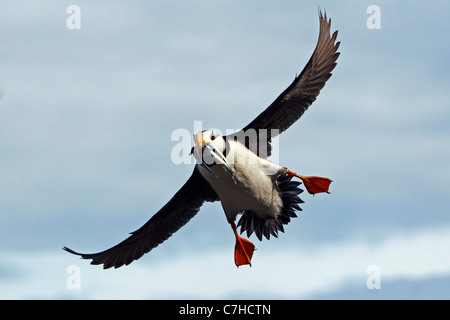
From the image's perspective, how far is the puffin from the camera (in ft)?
48.0

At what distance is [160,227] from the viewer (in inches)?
653

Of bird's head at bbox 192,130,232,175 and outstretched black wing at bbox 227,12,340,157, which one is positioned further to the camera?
outstretched black wing at bbox 227,12,340,157

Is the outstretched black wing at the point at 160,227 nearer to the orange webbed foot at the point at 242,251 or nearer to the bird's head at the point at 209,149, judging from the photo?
the orange webbed foot at the point at 242,251

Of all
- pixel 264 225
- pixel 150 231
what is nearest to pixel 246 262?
pixel 264 225

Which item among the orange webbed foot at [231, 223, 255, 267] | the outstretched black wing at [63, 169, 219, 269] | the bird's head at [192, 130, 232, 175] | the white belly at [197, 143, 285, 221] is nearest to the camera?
the bird's head at [192, 130, 232, 175]

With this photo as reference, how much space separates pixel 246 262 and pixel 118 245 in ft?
7.57

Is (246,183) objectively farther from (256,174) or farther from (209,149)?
(209,149)

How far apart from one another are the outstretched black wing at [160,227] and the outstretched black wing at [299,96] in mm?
1492

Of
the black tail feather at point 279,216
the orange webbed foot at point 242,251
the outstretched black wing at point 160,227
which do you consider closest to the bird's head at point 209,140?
the black tail feather at point 279,216

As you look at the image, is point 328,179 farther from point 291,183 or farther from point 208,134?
point 208,134

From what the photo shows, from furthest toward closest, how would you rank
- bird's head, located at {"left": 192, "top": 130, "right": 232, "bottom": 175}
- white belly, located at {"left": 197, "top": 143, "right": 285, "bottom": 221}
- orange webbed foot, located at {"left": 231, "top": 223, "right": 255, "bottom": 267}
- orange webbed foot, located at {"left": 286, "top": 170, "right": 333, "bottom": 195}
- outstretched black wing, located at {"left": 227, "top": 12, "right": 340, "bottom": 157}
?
orange webbed foot, located at {"left": 231, "top": 223, "right": 255, "bottom": 267} < orange webbed foot, located at {"left": 286, "top": 170, "right": 333, "bottom": 195} < outstretched black wing, located at {"left": 227, "top": 12, "right": 340, "bottom": 157} < white belly, located at {"left": 197, "top": 143, "right": 285, "bottom": 221} < bird's head, located at {"left": 192, "top": 130, "right": 232, "bottom": 175}

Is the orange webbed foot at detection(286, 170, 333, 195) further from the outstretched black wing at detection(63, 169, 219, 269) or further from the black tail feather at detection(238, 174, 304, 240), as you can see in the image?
the outstretched black wing at detection(63, 169, 219, 269)

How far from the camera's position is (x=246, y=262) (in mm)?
16062

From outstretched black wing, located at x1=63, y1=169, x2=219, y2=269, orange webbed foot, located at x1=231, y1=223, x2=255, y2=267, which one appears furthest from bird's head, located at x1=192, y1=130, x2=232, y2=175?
orange webbed foot, located at x1=231, y1=223, x2=255, y2=267
